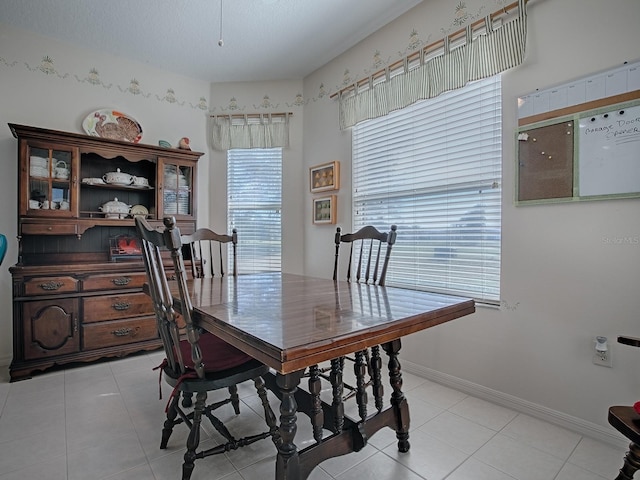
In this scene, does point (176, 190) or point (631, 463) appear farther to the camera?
point (176, 190)

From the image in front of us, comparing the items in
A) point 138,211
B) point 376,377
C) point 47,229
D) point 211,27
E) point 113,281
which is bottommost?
point 376,377

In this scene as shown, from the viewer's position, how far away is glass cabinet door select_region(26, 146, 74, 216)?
2.61 metres

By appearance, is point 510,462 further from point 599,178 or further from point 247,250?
point 247,250

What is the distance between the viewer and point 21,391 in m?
2.24

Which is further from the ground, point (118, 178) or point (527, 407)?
point (118, 178)

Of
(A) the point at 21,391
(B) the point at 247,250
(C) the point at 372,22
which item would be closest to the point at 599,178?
(C) the point at 372,22

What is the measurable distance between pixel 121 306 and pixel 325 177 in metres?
2.14

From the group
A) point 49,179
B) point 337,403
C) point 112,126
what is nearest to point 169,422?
point 337,403

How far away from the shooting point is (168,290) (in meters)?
1.33

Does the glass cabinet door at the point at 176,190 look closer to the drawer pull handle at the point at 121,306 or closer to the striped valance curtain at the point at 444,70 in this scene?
the drawer pull handle at the point at 121,306

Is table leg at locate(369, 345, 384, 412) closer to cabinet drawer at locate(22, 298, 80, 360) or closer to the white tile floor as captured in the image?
the white tile floor

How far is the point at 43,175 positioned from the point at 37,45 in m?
1.20

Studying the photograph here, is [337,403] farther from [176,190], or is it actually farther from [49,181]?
[49,181]

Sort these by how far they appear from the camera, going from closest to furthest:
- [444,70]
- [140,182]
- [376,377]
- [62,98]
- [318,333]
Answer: [318,333]
[376,377]
[444,70]
[62,98]
[140,182]
